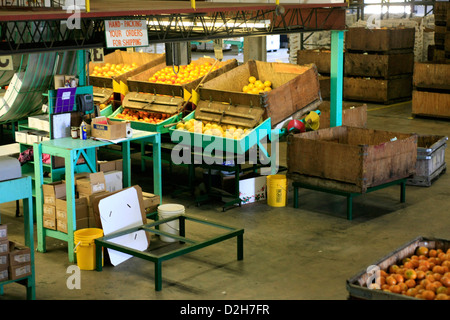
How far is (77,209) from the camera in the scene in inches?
335

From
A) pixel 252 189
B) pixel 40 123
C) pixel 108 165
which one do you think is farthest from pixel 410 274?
pixel 40 123

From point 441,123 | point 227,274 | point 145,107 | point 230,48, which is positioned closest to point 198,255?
point 227,274

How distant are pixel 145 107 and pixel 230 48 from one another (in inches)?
1076

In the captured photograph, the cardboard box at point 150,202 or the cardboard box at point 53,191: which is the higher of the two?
the cardboard box at point 53,191

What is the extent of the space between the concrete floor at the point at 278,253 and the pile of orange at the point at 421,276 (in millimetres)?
1034

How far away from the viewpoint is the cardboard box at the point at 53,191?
28.1 ft

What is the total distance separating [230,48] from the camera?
39.5 m

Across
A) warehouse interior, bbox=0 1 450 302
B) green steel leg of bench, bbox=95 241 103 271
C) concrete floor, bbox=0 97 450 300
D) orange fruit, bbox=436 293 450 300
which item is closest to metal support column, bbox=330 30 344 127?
warehouse interior, bbox=0 1 450 302

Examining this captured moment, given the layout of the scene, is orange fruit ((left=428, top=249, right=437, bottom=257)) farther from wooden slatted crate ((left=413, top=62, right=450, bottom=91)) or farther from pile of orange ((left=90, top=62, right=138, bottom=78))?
wooden slatted crate ((left=413, top=62, right=450, bottom=91))

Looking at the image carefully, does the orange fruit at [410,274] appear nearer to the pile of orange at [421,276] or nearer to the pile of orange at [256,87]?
the pile of orange at [421,276]

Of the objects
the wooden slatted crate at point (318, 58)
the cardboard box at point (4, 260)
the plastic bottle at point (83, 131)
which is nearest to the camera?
the cardboard box at point (4, 260)

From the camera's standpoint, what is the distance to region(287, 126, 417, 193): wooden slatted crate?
32.1 ft

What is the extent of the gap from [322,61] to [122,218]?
1330cm

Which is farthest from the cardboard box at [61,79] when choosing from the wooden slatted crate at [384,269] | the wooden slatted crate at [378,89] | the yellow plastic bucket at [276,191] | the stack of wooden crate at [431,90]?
the wooden slatted crate at [378,89]
